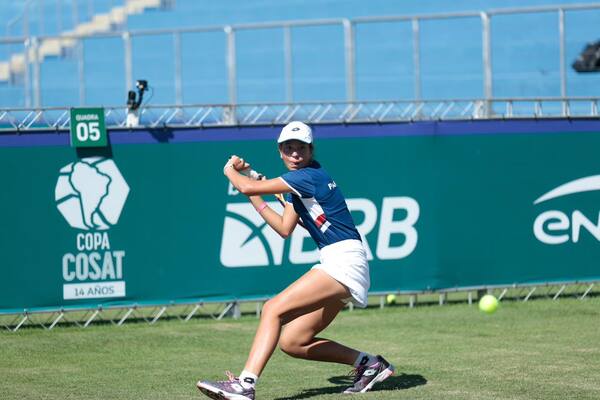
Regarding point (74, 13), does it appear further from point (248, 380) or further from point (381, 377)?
point (248, 380)

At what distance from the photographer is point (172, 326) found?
40.2 feet

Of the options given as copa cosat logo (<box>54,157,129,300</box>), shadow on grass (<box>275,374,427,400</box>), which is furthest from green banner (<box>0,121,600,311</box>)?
shadow on grass (<box>275,374,427,400</box>)

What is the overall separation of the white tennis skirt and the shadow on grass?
82cm

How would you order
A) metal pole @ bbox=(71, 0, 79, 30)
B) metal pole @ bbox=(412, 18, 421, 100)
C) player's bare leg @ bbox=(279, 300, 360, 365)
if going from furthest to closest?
metal pole @ bbox=(71, 0, 79, 30) → metal pole @ bbox=(412, 18, 421, 100) → player's bare leg @ bbox=(279, 300, 360, 365)

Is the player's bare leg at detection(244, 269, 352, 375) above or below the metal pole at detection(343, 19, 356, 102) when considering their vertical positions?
below

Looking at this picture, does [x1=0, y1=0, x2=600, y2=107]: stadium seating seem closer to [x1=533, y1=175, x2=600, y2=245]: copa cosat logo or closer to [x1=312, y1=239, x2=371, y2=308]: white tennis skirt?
[x1=533, y1=175, x2=600, y2=245]: copa cosat logo

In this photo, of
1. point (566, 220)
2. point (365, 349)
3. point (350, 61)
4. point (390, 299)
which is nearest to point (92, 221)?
point (365, 349)

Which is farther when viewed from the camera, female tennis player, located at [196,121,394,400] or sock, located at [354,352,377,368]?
sock, located at [354,352,377,368]

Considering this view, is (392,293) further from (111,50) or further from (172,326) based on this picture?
(111,50)

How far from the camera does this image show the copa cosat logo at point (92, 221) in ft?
39.6

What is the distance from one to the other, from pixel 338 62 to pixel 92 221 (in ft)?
40.6

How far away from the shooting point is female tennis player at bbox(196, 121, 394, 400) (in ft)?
25.0

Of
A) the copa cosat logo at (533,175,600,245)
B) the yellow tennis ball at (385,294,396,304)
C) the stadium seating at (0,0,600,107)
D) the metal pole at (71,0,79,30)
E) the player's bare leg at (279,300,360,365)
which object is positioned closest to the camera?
the player's bare leg at (279,300,360,365)

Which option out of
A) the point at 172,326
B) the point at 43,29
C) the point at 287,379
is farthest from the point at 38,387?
the point at 43,29
